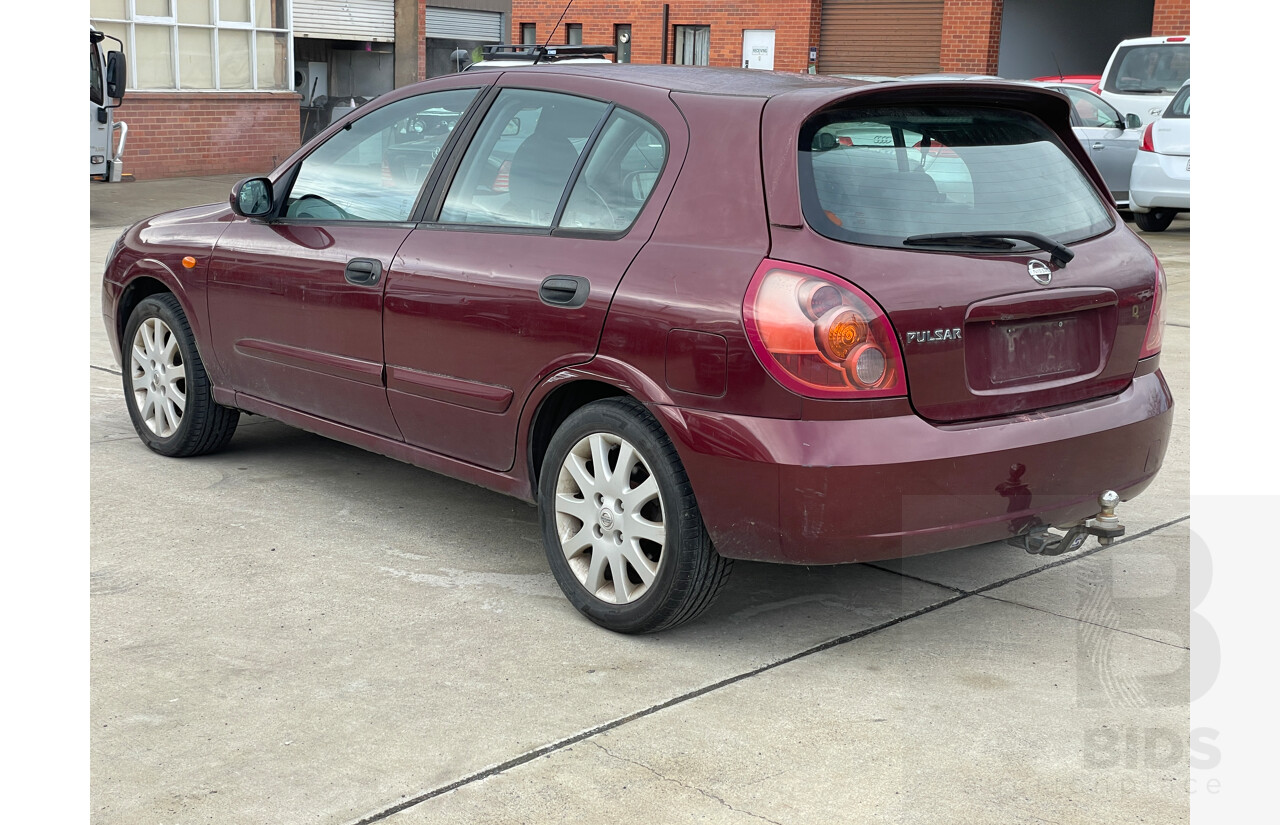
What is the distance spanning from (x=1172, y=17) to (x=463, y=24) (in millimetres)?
17682

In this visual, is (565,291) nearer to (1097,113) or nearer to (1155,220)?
(1155,220)

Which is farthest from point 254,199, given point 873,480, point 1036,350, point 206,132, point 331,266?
point 206,132

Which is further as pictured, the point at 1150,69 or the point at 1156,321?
the point at 1150,69

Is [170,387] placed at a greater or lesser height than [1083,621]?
greater

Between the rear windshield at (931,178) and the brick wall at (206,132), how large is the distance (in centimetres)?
1811

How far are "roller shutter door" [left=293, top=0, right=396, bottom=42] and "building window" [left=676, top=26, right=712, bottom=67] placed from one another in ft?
24.7

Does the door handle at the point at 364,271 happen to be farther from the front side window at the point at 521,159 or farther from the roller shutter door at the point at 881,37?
the roller shutter door at the point at 881,37

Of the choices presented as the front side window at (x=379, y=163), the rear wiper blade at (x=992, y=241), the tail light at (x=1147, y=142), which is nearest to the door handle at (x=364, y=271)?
the front side window at (x=379, y=163)

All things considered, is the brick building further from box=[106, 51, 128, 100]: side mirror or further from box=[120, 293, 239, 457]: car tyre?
box=[120, 293, 239, 457]: car tyre

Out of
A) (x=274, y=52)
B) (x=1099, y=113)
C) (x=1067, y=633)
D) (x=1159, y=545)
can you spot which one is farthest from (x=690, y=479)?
(x=274, y=52)

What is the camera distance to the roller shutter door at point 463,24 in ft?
109

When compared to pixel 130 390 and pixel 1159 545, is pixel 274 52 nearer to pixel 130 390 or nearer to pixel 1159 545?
pixel 130 390

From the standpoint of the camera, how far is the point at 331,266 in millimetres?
4777

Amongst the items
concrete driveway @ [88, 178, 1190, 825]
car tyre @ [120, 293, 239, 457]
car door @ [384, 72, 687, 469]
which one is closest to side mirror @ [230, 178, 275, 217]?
car tyre @ [120, 293, 239, 457]
